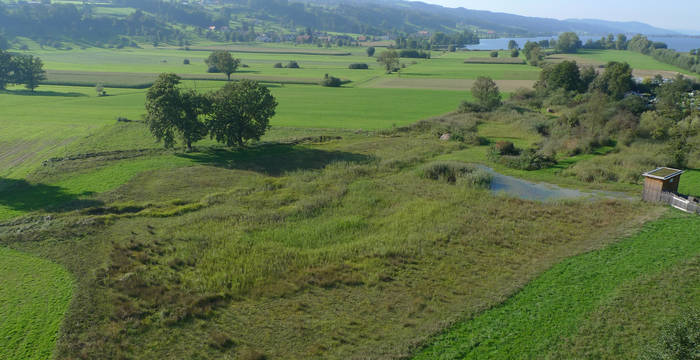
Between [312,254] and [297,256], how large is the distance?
1104 mm

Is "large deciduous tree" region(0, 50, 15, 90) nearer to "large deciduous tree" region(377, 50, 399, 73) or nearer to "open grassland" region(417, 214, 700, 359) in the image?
"large deciduous tree" region(377, 50, 399, 73)

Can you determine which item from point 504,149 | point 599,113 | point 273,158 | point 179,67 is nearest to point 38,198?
point 273,158

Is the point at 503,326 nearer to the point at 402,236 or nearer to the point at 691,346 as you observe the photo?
the point at 691,346

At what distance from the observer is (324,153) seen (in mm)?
58281

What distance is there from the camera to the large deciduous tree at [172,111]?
54.8m

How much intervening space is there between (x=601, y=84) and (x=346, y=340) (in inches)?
3577

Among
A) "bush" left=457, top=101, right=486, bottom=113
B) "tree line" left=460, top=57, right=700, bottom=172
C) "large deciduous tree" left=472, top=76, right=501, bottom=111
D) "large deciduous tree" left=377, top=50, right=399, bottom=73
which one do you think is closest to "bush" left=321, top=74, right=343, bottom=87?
"large deciduous tree" left=377, top=50, right=399, bottom=73

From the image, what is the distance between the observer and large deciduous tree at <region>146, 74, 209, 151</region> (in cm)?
5482

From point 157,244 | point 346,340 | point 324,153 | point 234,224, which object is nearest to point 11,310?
point 157,244

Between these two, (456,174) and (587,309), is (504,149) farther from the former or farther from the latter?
(587,309)

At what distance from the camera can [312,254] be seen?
30.2 metres

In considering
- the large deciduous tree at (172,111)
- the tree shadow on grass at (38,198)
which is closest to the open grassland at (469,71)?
the large deciduous tree at (172,111)

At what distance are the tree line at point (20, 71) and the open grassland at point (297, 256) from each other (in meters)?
79.3

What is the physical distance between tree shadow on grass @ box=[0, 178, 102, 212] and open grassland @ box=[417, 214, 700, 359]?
120 feet
